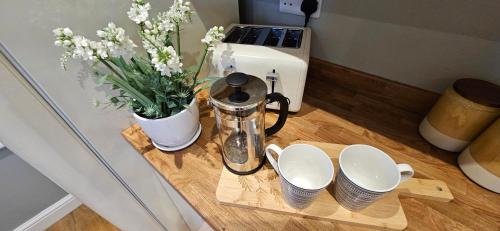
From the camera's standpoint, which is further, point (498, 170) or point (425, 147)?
point (425, 147)

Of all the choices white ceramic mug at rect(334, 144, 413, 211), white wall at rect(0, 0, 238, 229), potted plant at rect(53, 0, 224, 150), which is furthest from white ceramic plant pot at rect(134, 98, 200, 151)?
white ceramic mug at rect(334, 144, 413, 211)

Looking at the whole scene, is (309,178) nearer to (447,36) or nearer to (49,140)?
(447,36)

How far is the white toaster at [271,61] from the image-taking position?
52 cm

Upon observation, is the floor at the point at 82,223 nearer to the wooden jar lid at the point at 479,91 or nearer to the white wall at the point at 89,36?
the white wall at the point at 89,36

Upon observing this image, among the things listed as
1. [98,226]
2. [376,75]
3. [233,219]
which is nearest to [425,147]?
[376,75]

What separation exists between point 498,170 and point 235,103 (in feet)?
1.73

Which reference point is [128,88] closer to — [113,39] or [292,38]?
[113,39]

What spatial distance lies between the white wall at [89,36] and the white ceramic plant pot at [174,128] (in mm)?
125

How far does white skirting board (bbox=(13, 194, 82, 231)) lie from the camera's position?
3.88ft

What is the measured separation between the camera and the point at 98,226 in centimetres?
125

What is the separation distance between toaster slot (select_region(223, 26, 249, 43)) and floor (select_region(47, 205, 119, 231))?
4.32 feet

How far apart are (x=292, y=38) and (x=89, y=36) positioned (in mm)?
497

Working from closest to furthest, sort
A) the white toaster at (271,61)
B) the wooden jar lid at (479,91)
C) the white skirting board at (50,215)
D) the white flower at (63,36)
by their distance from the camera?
the white flower at (63,36)
the wooden jar lid at (479,91)
the white toaster at (271,61)
the white skirting board at (50,215)

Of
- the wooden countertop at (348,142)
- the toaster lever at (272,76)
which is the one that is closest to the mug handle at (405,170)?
the wooden countertop at (348,142)
